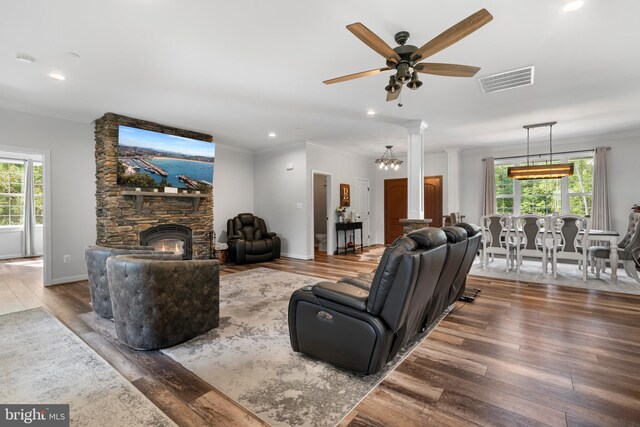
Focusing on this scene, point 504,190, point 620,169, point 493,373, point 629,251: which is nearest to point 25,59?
point 493,373

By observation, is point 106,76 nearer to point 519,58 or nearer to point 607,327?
point 519,58

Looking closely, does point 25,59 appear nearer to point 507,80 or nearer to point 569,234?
point 507,80

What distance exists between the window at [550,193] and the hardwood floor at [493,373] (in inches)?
Answer: 153

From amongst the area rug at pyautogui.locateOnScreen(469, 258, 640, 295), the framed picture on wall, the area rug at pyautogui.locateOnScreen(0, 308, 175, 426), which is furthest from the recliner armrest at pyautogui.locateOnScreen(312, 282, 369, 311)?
the framed picture on wall

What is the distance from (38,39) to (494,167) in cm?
839

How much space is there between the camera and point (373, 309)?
199cm

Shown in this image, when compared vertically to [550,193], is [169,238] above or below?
below

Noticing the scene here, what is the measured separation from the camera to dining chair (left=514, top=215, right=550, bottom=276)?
5.07 m

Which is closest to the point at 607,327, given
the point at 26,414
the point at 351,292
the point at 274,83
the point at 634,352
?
the point at 634,352

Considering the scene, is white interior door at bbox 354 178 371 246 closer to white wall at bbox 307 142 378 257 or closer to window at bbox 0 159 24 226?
white wall at bbox 307 142 378 257

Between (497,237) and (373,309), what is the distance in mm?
4526

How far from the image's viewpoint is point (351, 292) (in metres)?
2.13

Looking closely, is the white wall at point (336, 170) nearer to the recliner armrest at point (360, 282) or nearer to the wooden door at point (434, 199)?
the wooden door at point (434, 199)

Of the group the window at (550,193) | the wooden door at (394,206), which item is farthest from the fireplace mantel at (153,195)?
the window at (550,193)
